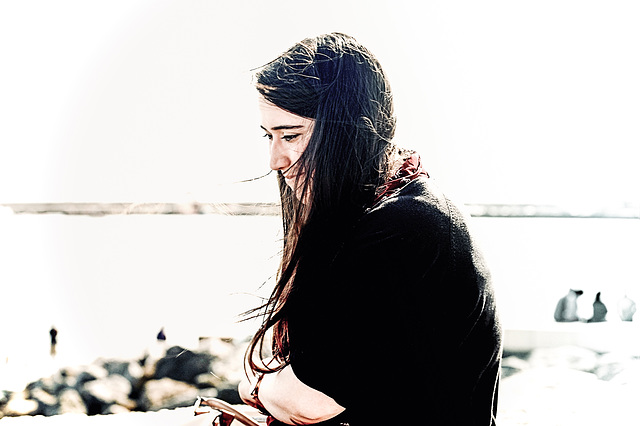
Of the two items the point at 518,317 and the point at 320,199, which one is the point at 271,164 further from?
the point at 518,317

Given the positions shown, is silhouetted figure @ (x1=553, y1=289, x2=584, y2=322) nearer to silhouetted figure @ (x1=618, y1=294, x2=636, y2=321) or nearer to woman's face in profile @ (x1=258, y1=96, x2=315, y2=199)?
silhouetted figure @ (x1=618, y1=294, x2=636, y2=321)

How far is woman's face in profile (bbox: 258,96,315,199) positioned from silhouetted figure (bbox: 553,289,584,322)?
329 centimetres

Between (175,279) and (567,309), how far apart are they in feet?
10.1

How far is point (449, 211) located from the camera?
0.85m

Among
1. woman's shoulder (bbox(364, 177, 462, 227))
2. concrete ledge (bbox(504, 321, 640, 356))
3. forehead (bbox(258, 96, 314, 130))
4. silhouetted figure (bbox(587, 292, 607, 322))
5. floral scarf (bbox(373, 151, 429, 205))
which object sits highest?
forehead (bbox(258, 96, 314, 130))

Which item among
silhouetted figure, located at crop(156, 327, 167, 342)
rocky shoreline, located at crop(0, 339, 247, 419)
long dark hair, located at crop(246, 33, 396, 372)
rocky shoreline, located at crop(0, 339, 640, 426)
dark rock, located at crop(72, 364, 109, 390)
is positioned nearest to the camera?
long dark hair, located at crop(246, 33, 396, 372)

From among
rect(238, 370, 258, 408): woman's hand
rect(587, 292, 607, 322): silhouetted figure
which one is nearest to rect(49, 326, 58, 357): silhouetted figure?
rect(238, 370, 258, 408): woman's hand

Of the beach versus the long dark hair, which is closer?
the long dark hair

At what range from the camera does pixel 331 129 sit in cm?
95

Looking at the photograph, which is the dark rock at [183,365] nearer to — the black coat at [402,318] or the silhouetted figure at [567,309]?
the silhouetted figure at [567,309]

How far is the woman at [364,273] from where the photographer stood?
84cm

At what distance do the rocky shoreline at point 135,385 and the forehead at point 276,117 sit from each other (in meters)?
2.21

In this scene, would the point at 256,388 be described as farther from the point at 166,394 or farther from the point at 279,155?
the point at 166,394

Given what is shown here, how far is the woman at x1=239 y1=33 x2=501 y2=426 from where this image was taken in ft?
2.77
